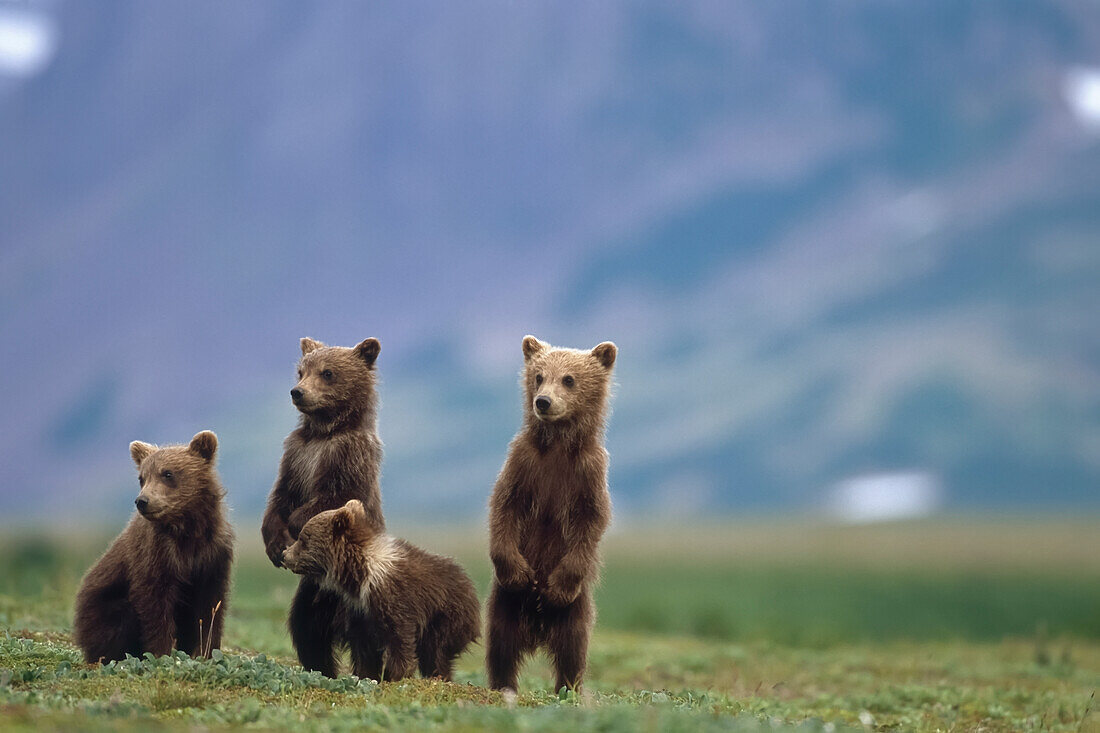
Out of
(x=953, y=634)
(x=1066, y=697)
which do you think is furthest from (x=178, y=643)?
(x=953, y=634)

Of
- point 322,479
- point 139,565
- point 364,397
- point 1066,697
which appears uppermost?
point 364,397

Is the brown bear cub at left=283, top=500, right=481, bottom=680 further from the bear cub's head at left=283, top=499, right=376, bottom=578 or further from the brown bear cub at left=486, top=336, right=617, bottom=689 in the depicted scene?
the brown bear cub at left=486, top=336, right=617, bottom=689

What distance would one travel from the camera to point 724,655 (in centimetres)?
1658

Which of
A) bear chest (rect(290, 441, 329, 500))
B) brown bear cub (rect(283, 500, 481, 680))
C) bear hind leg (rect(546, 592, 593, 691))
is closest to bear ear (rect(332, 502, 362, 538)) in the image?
brown bear cub (rect(283, 500, 481, 680))

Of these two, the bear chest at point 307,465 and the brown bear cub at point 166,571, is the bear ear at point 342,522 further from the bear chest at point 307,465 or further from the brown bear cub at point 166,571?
the brown bear cub at point 166,571

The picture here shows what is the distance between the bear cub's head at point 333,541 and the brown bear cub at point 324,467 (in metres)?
0.32

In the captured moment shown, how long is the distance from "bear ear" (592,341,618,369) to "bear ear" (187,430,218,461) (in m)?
3.57

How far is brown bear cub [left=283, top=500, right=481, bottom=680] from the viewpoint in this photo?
30.5 ft

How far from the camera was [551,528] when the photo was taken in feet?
30.9

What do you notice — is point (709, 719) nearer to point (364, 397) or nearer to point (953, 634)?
point (364, 397)

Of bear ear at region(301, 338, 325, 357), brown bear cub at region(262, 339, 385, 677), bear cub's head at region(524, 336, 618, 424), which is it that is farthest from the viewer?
bear ear at region(301, 338, 325, 357)

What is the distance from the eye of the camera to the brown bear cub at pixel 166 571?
967cm

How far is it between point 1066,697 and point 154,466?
35.9 feet

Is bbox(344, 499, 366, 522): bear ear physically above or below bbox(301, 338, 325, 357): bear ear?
below
